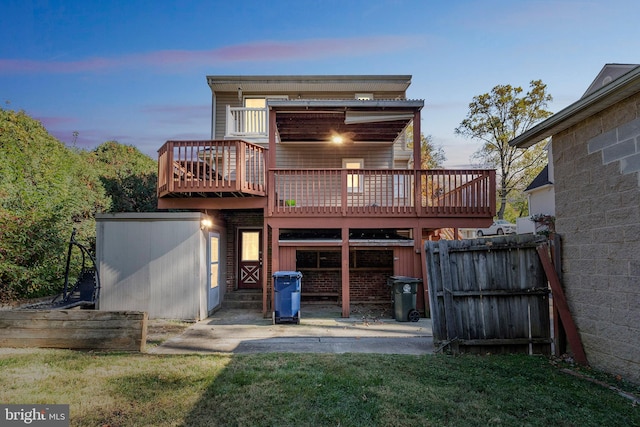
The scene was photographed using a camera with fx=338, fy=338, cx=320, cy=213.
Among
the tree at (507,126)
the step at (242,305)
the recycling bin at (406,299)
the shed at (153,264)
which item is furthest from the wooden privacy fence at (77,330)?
the tree at (507,126)

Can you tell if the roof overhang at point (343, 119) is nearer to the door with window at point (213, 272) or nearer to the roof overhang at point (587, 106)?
the door with window at point (213, 272)

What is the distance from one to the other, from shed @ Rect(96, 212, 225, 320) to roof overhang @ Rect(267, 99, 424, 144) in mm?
3944

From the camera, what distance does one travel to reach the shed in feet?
28.3

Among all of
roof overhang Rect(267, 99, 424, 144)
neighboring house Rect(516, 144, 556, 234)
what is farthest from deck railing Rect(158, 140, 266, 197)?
neighboring house Rect(516, 144, 556, 234)

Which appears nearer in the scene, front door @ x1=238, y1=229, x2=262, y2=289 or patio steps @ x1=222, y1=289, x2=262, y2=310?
patio steps @ x1=222, y1=289, x2=262, y2=310

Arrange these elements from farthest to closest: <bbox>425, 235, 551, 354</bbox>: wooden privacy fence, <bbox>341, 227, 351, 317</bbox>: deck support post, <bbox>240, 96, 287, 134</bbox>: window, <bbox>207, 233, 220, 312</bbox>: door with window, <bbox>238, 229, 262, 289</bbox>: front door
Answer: <bbox>240, 96, 287, 134</bbox>: window, <bbox>238, 229, 262, 289</bbox>: front door, <bbox>207, 233, 220, 312</bbox>: door with window, <bbox>341, 227, 351, 317</bbox>: deck support post, <bbox>425, 235, 551, 354</bbox>: wooden privacy fence

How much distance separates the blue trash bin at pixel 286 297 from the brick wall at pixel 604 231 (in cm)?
538

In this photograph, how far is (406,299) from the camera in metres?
8.44

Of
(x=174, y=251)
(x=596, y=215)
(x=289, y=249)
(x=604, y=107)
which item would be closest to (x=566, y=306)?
(x=596, y=215)

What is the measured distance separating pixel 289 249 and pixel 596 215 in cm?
654

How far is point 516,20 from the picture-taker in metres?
10.1

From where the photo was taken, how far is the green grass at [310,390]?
3.24 meters

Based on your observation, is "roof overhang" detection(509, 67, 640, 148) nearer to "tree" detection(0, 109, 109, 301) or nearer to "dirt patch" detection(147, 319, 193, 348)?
"dirt patch" detection(147, 319, 193, 348)

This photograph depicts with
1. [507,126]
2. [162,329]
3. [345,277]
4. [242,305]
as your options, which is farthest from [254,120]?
[507,126]
